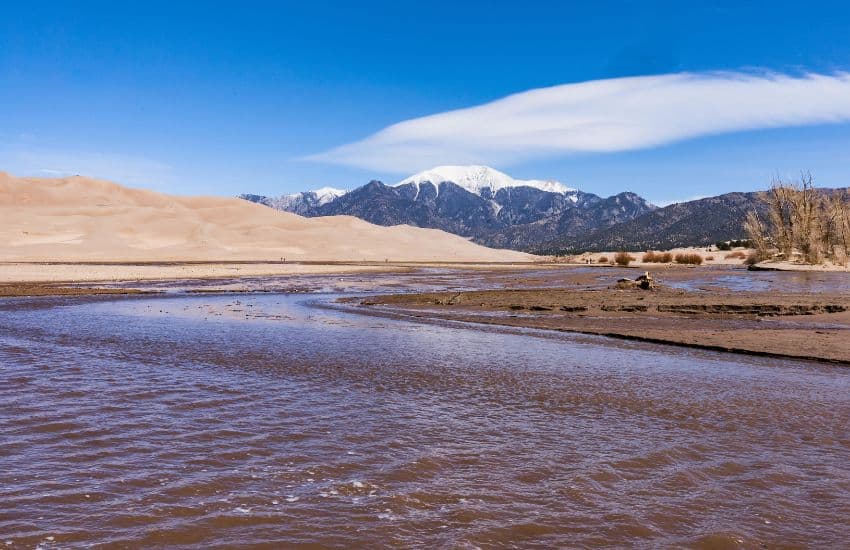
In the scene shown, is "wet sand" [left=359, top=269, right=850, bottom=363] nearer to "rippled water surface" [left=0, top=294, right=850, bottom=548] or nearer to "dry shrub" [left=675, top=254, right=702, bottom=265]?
"rippled water surface" [left=0, top=294, right=850, bottom=548]

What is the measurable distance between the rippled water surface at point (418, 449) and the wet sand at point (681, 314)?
8.49ft

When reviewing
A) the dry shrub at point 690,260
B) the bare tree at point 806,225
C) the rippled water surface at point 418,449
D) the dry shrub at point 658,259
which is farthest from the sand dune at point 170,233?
the rippled water surface at point 418,449

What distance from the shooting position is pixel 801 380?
1232 cm

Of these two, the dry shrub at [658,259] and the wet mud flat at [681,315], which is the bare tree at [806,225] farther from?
the wet mud flat at [681,315]

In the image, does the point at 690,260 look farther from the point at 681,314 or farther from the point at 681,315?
the point at 681,315

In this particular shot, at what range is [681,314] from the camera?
2400cm

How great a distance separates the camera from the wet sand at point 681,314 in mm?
16859

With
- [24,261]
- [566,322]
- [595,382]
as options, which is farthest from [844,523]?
[24,261]

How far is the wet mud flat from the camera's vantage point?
55.2 ft

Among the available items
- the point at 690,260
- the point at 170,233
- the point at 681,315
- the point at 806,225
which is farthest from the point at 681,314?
the point at 170,233

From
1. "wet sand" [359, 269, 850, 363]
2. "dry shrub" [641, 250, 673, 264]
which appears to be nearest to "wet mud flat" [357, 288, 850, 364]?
"wet sand" [359, 269, 850, 363]

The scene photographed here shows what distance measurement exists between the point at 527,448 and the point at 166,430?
16.5 ft

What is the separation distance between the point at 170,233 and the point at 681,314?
325ft

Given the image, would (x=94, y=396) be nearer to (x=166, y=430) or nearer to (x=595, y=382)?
(x=166, y=430)
